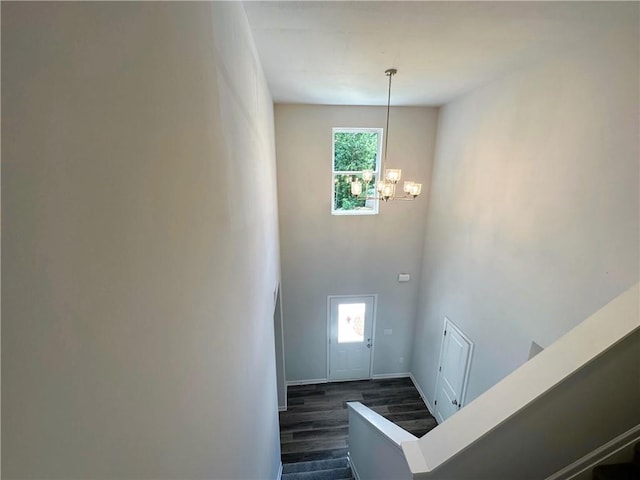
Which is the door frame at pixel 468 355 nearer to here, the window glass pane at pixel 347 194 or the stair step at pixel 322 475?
the stair step at pixel 322 475

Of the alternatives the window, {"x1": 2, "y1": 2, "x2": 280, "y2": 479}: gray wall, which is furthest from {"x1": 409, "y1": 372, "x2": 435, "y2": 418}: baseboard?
{"x1": 2, "y1": 2, "x2": 280, "y2": 479}: gray wall

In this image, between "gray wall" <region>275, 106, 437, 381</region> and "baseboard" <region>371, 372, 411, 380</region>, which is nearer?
"gray wall" <region>275, 106, 437, 381</region>

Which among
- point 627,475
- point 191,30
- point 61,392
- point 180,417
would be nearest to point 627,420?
point 627,475

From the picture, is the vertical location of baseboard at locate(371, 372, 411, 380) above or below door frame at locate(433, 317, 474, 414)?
below

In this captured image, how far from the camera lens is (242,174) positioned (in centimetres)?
179

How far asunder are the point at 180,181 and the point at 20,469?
0.72 meters

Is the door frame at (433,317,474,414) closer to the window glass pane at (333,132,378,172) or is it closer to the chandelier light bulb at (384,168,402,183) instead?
the chandelier light bulb at (384,168,402,183)

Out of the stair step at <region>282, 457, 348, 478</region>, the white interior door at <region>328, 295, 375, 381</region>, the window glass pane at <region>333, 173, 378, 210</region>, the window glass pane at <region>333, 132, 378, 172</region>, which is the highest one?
Answer: the window glass pane at <region>333, 132, 378, 172</region>

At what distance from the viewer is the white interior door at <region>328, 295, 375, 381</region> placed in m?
5.31

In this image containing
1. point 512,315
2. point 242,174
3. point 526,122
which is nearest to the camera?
point 242,174

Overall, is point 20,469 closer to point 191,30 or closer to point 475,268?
point 191,30

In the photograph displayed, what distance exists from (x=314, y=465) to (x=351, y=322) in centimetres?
224

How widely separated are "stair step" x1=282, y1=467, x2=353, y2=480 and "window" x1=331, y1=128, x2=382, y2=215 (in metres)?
3.54

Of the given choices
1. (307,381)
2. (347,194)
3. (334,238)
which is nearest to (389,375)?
(307,381)
